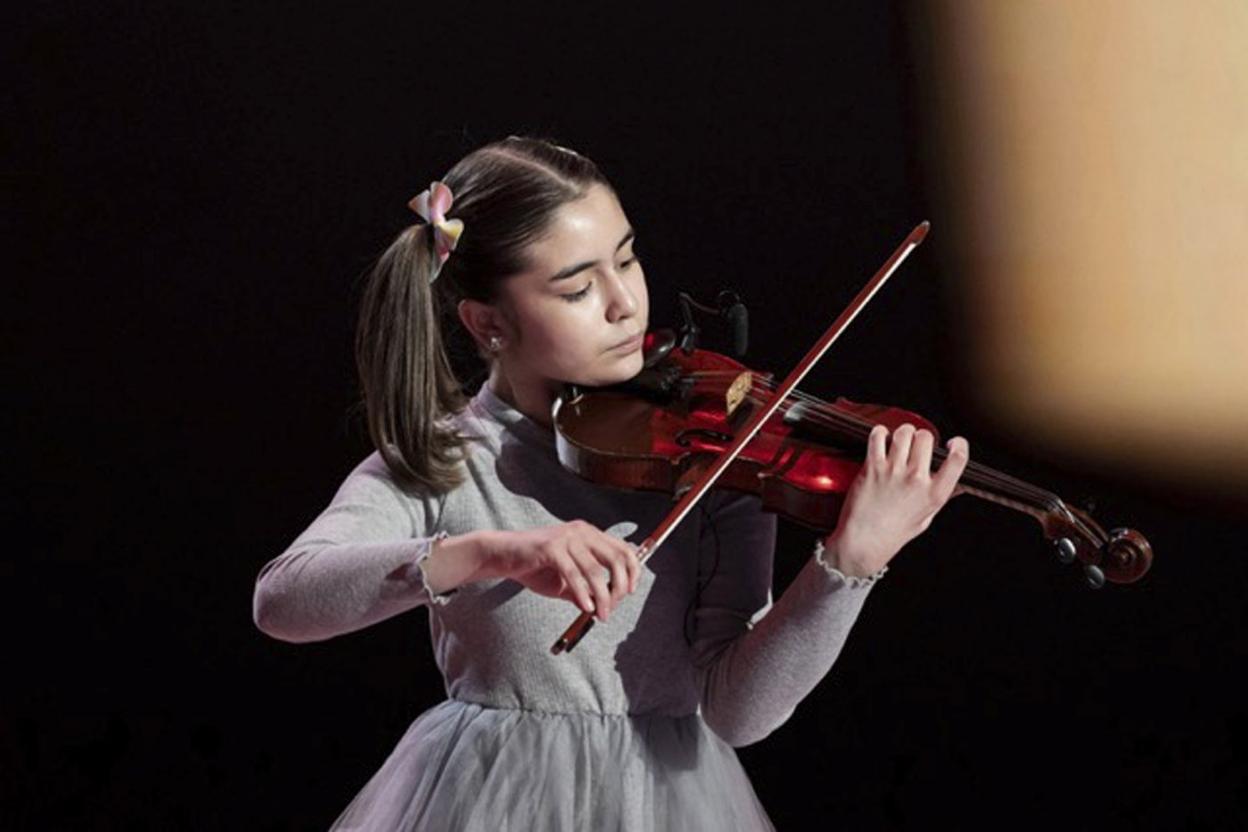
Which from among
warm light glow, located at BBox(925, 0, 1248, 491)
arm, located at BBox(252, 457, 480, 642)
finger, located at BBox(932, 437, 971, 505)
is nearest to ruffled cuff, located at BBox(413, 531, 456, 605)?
arm, located at BBox(252, 457, 480, 642)

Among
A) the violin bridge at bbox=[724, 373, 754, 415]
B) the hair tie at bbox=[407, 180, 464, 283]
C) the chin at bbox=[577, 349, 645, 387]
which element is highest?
the hair tie at bbox=[407, 180, 464, 283]

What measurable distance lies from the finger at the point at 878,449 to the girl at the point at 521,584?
0.47 ft

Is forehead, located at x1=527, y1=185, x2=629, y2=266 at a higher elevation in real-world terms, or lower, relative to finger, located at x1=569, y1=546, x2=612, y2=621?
higher

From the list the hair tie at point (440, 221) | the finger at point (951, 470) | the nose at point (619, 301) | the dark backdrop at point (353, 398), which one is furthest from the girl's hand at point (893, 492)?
the dark backdrop at point (353, 398)

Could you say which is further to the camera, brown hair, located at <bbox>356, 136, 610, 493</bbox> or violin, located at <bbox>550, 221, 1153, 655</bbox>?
brown hair, located at <bbox>356, 136, 610, 493</bbox>

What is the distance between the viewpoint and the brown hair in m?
1.26

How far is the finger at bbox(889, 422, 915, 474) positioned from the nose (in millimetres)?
223

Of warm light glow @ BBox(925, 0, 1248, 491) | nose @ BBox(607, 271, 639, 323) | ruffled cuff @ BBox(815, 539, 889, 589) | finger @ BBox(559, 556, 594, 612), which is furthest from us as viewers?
warm light glow @ BBox(925, 0, 1248, 491)

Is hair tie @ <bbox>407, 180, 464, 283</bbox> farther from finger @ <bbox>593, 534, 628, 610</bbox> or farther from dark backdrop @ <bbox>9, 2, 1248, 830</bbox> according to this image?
dark backdrop @ <bbox>9, 2, 1248, 830</bbox>

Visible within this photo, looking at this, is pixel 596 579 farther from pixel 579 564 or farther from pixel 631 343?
pixel 631 343

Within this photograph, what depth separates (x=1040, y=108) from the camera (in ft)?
5.76

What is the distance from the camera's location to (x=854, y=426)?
3.90 feet

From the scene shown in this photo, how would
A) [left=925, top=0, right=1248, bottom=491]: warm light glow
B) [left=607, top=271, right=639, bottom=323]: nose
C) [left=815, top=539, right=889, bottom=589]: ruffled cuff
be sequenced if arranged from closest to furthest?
[left=815, top=539, right=889, bottom=589]: ruffled cuff < [left=607, top=271, right=639, bottom=323]: nose < [left=925, top=0, right=1248, bottom=491]: warm light glow

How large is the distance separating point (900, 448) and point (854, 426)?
72 mm
